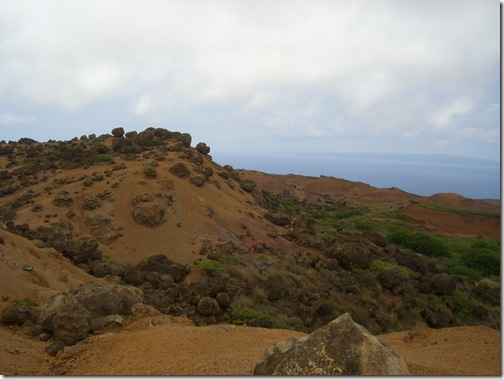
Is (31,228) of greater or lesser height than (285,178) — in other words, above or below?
below

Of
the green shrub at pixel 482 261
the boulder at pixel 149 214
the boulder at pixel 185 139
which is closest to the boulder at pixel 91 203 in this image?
the boulder at pixel 149 214

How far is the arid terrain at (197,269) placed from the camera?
23.7 feet

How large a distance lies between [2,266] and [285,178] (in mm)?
59865

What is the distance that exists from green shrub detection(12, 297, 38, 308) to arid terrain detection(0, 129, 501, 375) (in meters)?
0.16

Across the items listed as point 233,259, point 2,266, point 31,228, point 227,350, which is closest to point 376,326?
point 233,259

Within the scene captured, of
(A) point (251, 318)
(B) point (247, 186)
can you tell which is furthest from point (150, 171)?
(A) point (251, 318)

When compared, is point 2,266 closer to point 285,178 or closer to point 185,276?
point 185,276

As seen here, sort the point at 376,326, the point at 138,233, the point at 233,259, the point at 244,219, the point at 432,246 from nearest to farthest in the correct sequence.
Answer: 1. the point at 376,326
2. the point at 233,259
3. the point at 138,233
4. the point at 244,219
5. the point at 432,246

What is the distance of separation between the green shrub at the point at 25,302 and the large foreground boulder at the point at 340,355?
6.71m

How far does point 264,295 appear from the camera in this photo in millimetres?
13461

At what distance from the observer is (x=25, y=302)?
883cm

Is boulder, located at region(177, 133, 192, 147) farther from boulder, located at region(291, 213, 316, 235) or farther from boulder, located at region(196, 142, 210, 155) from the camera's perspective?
boulder, located at region(291, 213, 316, 235)

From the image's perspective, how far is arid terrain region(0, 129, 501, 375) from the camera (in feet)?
23.7

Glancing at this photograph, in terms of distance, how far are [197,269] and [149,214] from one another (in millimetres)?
4571
